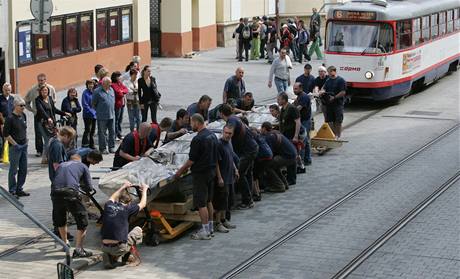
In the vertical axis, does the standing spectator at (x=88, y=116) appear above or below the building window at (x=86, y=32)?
below

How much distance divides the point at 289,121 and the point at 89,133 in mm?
4866

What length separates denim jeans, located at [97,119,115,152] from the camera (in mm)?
21047

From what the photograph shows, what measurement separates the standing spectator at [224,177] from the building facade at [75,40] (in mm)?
11254

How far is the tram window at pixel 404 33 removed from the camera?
2852cm

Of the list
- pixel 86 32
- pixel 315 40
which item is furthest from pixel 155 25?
pixel 86 32

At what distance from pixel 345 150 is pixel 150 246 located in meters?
8.44

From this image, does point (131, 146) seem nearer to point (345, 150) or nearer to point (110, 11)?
point (345, 150)

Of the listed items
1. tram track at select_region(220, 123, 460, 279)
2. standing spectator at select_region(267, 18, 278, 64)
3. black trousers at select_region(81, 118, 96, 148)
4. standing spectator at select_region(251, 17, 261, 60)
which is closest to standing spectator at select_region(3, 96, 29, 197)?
black trousers at select_region(81, 118, 96, 148)

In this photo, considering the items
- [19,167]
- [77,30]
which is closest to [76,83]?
[77,30]

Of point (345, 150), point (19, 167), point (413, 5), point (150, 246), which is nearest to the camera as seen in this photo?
point (150, 246)

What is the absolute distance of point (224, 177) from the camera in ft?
49.2

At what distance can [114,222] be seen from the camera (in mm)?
13281

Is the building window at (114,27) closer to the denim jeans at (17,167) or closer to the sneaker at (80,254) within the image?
the denim jeans at (17,167)

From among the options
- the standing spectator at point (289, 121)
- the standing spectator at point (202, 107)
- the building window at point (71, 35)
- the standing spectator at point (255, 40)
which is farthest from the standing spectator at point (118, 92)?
the standing spectator at point (255, 40)
